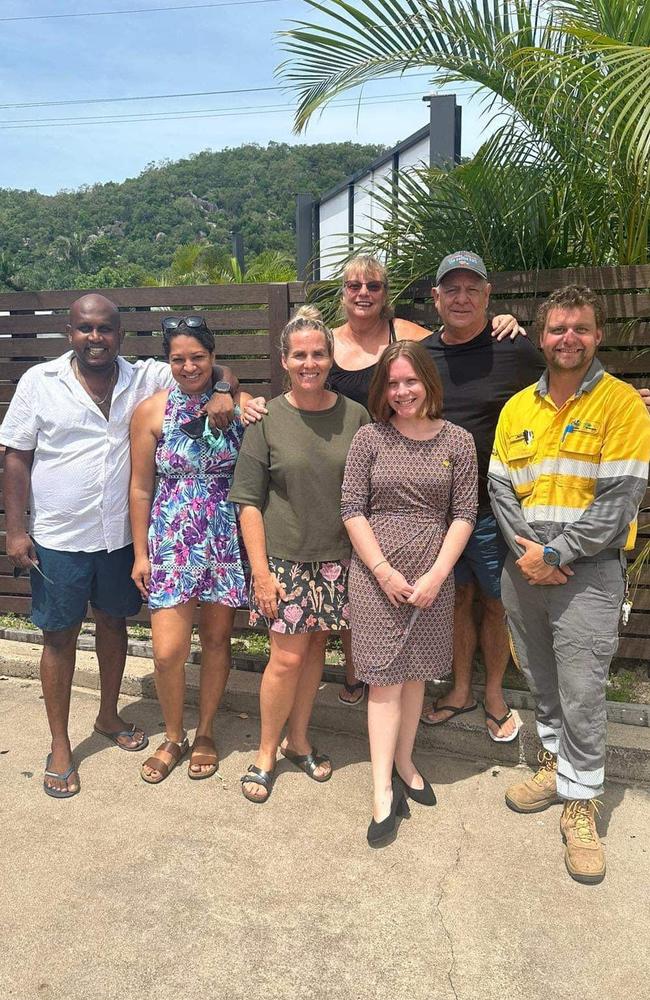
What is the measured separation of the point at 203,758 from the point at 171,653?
53 centimetres

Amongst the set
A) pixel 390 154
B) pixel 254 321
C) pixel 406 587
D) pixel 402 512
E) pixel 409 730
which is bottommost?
pixel 409 730

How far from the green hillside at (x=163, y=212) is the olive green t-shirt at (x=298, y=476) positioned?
57.3 metres

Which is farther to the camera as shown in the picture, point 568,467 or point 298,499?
point 298,499

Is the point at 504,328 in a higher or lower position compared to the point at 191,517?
higher

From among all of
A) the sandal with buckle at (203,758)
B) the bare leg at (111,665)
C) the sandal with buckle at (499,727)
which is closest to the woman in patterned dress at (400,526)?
the sandal with buckle at (499,727)

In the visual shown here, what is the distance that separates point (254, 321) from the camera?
4219mm

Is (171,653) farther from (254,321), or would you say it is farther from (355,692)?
(254,321)

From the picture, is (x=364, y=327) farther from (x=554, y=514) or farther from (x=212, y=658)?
(x=212, y=658)

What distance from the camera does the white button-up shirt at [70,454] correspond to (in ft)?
10.5

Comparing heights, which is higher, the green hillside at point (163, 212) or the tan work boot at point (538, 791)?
the green hillside at point (163, 212)

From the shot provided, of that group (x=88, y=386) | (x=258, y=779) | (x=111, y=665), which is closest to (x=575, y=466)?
(x=258, y=779)

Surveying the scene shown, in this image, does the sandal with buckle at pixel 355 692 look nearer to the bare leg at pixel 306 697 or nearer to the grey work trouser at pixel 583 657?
the bare leg at pixel 306 697

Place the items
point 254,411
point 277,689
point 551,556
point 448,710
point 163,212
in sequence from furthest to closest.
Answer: point 163,212, point 448,710, point 277,689, point 254,411, point 551,556

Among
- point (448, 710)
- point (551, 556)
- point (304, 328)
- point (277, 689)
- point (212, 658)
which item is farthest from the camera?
point (448, 710)
